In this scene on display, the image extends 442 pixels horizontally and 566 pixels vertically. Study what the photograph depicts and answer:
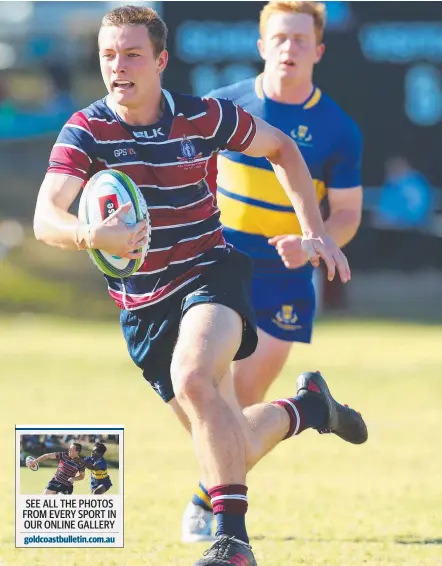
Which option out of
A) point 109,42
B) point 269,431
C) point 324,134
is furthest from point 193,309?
point 324,134

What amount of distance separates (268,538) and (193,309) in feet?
4.10

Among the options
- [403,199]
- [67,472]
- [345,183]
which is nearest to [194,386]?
[67,472]

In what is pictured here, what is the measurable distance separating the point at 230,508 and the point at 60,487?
34.2 inches

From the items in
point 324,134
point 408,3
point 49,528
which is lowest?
point 49,528

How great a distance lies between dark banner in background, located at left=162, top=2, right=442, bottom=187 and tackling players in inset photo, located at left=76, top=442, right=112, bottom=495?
1285 cm

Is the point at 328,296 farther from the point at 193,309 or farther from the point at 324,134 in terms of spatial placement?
the point at 193,309

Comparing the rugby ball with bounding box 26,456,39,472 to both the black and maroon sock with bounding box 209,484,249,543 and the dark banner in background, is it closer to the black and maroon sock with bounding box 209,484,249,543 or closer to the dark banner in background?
the black and maroon sock with bounding box 209,484,249,543

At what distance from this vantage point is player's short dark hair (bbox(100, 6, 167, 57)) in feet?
18.7

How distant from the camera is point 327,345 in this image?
15.1 m

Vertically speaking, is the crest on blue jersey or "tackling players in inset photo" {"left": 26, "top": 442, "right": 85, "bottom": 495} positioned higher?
the crest on blue jersey

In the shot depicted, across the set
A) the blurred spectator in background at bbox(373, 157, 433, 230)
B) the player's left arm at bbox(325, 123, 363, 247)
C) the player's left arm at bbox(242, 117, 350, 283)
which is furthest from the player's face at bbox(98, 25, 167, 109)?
the blurred spectator in background at bbox(373, 157, 433, 230)

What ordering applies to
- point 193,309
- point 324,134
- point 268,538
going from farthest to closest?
point 324,134, point 268,538, point 193,309

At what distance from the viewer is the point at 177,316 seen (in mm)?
5762

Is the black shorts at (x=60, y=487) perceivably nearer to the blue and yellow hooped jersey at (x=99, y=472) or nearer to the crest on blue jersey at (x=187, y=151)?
the blue and yellow hooped jersey at (x=99, y=472)
